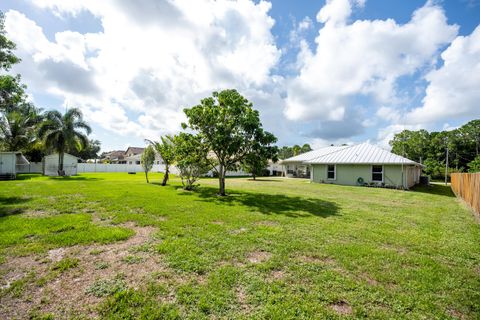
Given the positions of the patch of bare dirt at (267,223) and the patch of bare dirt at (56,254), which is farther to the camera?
the patch of bare dirt at (267,223)

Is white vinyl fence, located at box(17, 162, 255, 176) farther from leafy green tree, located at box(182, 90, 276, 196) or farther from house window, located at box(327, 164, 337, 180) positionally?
leafy green tree, located at box(182, 90, 276, 196)

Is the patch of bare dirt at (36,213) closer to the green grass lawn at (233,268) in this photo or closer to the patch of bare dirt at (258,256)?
the green grass lawn at (233,268)

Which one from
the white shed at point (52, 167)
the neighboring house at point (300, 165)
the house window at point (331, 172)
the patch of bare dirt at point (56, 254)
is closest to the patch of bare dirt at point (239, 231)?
the patch of bare dirt at point (56, 254)

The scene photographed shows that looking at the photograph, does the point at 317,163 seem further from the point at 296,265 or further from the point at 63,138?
the point at 63,138

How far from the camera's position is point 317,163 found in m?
21.4

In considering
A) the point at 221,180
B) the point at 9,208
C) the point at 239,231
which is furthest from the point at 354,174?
the point at 9,208

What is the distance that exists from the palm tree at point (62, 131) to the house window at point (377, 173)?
31.3 metres

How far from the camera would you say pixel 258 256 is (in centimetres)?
418

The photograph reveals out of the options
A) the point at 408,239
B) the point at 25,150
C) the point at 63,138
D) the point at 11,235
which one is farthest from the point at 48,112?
the point at 408,239

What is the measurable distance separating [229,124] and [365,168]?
14.3 metres

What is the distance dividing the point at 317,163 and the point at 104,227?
19252mm

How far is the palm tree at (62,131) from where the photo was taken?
24.0 metres

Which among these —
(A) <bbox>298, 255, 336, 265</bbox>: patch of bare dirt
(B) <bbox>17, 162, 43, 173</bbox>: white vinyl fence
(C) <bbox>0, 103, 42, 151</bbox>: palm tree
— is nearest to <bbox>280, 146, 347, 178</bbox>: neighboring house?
(A) <bbox>298, 255, 336, 265</bbox>: patch of bare dirt

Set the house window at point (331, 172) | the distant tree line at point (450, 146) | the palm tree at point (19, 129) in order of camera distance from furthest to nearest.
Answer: the distant tree line at point (450, 146) < the palm tree at point (19, 129) < the house window at point (331, 172)
